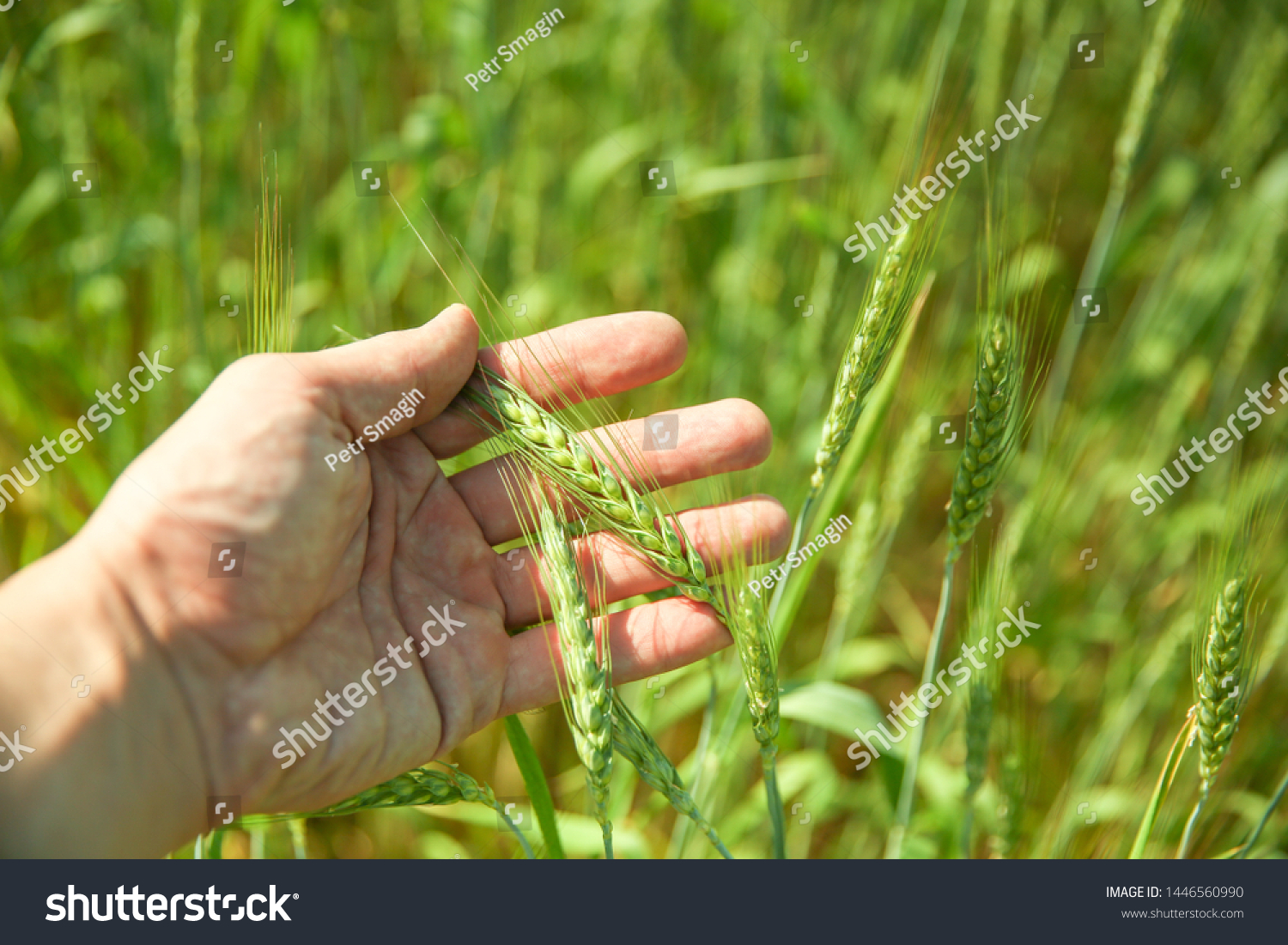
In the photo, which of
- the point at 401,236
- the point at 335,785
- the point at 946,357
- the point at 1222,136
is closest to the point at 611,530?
the point at 335,785

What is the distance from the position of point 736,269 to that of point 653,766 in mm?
1758

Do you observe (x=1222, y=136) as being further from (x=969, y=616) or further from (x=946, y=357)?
(x=969, y=616)

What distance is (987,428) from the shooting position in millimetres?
1316

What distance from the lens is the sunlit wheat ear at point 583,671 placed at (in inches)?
44.1

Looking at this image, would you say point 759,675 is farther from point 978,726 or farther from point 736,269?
point 736,269

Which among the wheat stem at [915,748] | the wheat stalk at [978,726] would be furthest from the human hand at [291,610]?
the wheat stalk at [978,726]

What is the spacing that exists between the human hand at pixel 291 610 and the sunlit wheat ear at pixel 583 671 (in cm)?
17

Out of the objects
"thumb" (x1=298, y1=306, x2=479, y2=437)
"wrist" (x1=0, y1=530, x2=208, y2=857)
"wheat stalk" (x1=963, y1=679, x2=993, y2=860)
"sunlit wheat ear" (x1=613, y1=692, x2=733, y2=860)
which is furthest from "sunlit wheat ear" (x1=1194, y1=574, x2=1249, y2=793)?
"wrist" (x1=0, y1=530, x2=208, y2=857)

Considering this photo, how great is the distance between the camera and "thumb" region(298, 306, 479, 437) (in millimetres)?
1463

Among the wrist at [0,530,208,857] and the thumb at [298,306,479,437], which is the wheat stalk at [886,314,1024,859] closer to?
the thumb at [298,306,479,437]

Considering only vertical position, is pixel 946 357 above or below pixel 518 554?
above

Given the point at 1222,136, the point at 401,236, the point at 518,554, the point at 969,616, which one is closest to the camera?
the point at 969,616

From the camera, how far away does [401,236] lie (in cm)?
224
